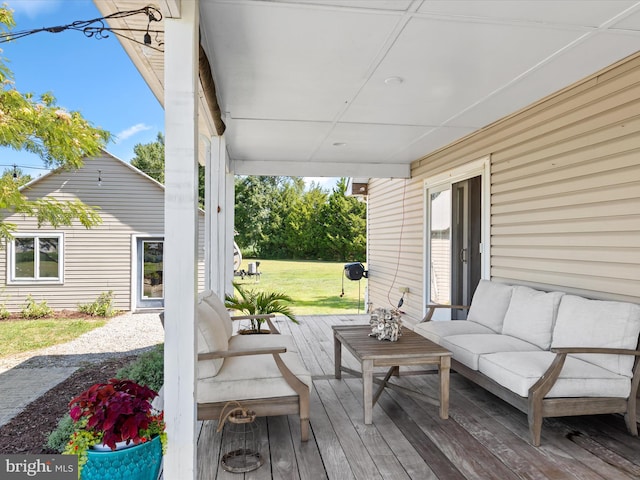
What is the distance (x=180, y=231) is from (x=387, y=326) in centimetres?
215

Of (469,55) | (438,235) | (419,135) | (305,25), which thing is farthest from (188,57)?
(438,235)

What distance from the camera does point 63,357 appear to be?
255 inches

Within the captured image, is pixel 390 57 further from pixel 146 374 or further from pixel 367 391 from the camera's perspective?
pixel 146 374

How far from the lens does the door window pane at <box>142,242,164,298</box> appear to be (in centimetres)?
1074

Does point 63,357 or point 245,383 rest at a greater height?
point 245,383

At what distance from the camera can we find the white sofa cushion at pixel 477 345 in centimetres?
338

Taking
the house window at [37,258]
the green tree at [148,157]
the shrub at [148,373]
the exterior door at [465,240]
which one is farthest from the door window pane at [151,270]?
the green tree at [148,157]

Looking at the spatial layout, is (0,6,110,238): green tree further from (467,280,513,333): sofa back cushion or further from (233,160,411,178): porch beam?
(467,280,513,333): sofa back cushion

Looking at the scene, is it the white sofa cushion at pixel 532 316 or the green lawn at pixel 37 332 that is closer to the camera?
the white sofa cushion at pixel 532 316

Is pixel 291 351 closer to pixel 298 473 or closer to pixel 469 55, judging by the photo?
pixel 298 473

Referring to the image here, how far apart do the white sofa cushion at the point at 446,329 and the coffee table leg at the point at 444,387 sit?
0.77 metres

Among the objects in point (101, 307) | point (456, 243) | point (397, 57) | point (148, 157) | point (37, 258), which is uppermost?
point (148, 157)

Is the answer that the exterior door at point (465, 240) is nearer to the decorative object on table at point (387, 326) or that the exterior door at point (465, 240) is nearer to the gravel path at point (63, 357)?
the decorative object on table at point (387, 326)

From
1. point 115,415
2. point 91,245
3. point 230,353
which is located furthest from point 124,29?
point 91,245
